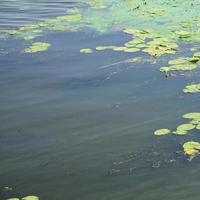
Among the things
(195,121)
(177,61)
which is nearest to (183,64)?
(177,61)

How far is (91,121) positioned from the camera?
5328 millimetres

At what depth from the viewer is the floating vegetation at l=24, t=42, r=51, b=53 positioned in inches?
308

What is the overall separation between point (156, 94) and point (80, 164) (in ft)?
6.57

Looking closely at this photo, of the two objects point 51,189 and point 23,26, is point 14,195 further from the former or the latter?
point 23,26

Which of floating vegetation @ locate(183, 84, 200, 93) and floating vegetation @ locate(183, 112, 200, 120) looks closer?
floating vegetation @ locate(183, 112, 200, 120)

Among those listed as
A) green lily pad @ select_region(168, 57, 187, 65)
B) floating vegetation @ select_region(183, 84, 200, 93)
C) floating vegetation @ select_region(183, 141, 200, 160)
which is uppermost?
green lily pad @ select_region(168, 57, 187, 65)

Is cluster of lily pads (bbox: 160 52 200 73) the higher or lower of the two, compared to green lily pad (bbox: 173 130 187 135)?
higher

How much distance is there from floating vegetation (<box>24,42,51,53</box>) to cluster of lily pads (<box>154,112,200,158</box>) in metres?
3.54

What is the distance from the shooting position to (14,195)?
3.96m

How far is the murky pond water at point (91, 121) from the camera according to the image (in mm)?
4117

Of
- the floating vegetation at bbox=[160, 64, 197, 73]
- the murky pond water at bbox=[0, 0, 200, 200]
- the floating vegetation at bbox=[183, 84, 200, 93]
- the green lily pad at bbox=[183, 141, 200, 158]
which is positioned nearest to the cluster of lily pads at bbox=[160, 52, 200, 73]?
the floating vegetation at bbox=[160, 64, 197, 73]

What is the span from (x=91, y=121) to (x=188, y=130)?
120 centimetres

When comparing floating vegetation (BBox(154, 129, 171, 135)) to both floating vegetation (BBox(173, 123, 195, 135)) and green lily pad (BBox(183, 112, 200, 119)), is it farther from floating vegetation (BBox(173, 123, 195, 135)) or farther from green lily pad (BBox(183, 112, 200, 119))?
green lily pad (BBox(183, 112, 200, 119))

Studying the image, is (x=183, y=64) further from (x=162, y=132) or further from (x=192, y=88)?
(x=162, y=132)
